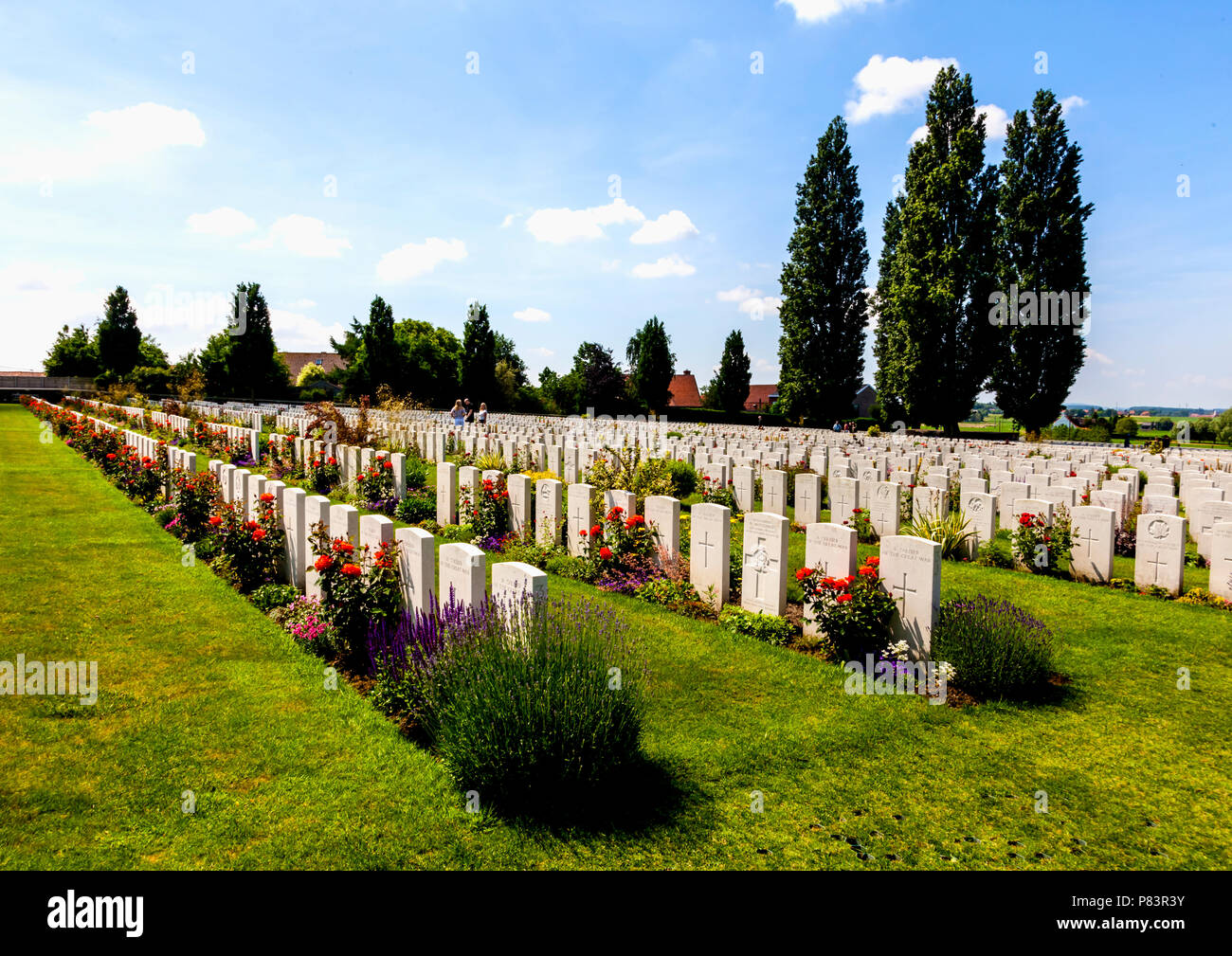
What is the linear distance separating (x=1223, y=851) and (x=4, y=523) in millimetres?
15331

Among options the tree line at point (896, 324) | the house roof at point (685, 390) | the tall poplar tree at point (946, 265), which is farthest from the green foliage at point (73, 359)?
the tall poplar tree at point (946, 265)

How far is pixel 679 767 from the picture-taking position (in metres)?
4.53

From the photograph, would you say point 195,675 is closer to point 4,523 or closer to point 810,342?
point 4,523

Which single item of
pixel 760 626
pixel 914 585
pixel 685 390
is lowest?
pixel 760 626

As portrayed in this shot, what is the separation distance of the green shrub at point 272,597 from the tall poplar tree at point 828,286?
40.6m

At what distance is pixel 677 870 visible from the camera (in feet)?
11.5

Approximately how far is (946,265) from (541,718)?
39002 millimetres

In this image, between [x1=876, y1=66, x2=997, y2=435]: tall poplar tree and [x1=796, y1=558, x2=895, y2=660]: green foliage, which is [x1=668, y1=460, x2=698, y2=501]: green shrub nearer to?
[x1=796, y1=558, x2=895, y2=660]: green foliage

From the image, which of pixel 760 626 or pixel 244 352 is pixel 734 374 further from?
pixel 760 626

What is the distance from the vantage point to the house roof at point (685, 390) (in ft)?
278

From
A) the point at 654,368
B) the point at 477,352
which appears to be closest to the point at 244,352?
the point at 477,352

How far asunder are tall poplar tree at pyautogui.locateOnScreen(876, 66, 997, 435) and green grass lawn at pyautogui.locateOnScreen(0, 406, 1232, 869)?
3326 cm

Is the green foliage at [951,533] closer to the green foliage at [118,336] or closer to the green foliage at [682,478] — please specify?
the green foliage at [682,478]
